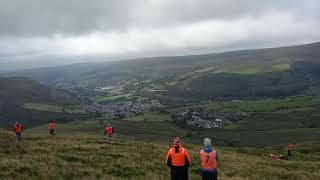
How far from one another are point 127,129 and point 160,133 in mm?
17958

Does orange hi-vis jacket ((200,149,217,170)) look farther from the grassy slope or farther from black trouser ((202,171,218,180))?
the grassy slope

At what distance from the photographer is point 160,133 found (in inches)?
6038

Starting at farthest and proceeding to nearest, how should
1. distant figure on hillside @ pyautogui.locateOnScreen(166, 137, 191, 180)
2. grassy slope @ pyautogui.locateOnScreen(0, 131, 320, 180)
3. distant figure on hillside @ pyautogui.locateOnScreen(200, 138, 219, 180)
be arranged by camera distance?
grassy slope @ pyautogui.locateOnScreen(0, 131, 320, 180) → distant figure on hillside @ pyautogui.locateOnScreen(166, 137, 191, 180) → distant figure on hillside @ pyautogui.locateOnScreen(200, 138, 219, 180)

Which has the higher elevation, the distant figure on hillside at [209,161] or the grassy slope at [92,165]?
the distant figure on hillside at [209,161]

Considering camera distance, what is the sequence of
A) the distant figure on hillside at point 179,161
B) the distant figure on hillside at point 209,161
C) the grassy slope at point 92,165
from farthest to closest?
the grassy slope at point 92,165 → the distant figure on hillside at point 179,161 → the distant figure on hillside at point 209,161

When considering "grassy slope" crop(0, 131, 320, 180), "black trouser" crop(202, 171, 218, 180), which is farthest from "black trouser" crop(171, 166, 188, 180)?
"grassy slope" crop(0, 131, 320, 180)

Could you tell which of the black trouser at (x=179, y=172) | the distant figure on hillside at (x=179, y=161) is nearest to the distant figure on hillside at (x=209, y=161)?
the distant figure on hillside at (x=179, y=161)

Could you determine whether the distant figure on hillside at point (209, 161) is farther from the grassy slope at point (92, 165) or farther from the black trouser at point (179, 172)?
the grassy slope at point (92, 165)

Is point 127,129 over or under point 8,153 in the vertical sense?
under

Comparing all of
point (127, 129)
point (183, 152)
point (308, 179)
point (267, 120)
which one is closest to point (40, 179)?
point (183, 152)

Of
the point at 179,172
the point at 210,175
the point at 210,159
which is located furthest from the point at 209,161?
the point at 179,172

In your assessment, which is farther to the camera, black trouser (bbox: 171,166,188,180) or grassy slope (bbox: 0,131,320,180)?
grassy slope (bbox: 0,131,320,180)

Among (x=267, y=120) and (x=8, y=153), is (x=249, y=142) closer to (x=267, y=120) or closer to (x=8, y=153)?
(x=267, y=120)

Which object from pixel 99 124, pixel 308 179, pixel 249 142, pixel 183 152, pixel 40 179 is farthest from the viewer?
pixel 99 124
